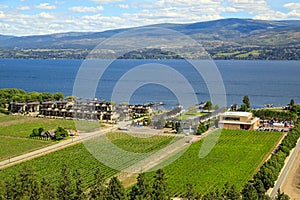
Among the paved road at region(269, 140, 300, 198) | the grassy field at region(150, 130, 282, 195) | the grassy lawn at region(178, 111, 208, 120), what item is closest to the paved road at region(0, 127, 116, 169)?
the grassy field at region(150, 130, 282, 195)

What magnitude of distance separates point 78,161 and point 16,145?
4.96 meters

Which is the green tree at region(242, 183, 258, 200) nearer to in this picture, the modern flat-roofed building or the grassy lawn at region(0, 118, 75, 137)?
the modern flat-roofed building

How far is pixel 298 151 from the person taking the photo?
61.2 feet

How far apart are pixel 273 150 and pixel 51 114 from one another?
57.9 ft

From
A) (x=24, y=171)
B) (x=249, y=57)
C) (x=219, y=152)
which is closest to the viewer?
(x=24, y=171)

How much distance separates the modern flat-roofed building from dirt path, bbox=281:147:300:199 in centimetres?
824

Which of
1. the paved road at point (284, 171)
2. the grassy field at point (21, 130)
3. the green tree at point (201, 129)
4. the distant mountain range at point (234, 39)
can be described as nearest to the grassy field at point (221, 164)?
the paved road at point (284, 171)

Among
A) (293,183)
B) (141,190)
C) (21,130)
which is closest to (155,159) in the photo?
(293,183)

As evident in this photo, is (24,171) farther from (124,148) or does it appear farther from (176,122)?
(176,122)

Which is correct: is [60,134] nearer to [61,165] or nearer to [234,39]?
[61,165]

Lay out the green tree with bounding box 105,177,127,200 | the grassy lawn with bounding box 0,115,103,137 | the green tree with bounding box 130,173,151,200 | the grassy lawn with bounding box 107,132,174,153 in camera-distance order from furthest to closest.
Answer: the grassy lawn with bounding box 0,115,103,137, the grassy lawn with bounding box 107,132,174,153, the green tree with bounding box 130,173,151,200, the green tree with bounding box 105,177,127,200

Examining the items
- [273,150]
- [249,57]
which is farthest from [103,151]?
[249,57]

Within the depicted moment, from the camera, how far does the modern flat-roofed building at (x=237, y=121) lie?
24656 millimetres

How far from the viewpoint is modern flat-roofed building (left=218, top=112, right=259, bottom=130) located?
24656mm
